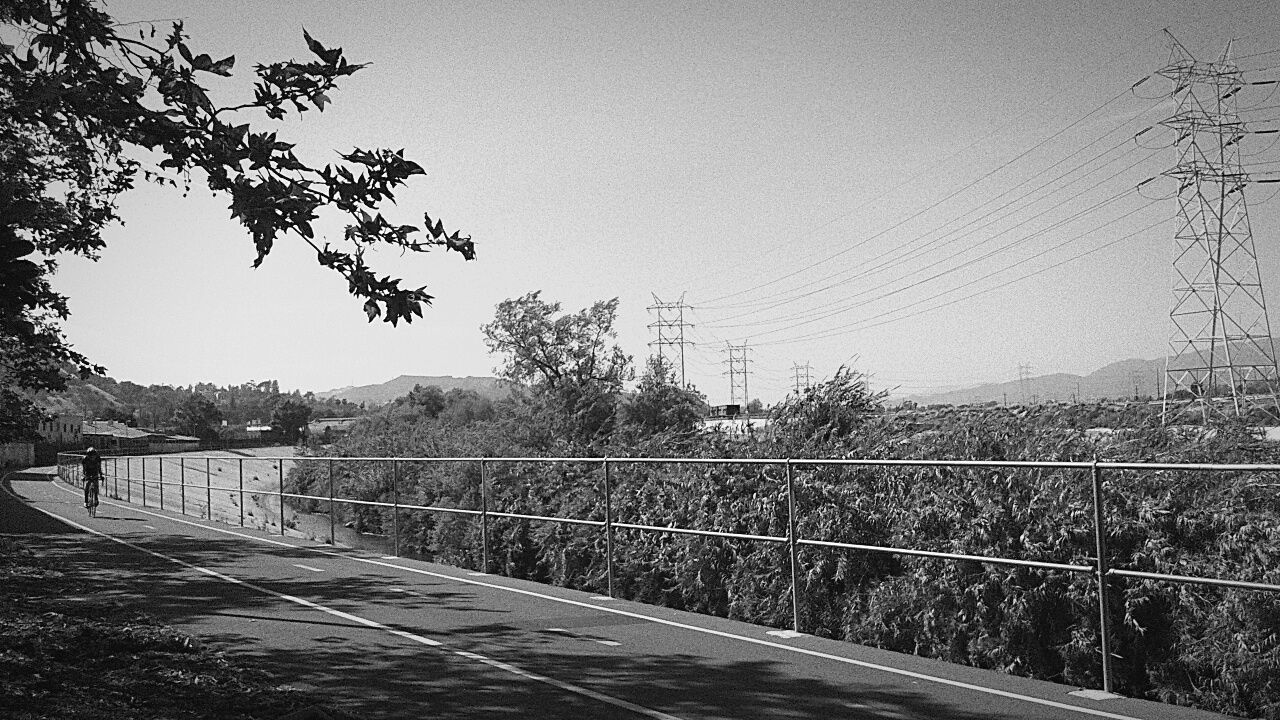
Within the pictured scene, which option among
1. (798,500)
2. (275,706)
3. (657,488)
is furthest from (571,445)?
(275,706)

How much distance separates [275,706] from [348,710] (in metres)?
0.58

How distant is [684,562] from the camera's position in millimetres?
13414

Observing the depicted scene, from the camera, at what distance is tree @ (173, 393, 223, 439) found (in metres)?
179

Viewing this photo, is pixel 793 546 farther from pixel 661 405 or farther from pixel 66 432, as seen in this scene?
pixel 66 432

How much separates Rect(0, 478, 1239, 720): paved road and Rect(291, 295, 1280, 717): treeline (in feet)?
2.79

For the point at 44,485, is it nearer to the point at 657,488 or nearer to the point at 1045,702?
the point at 657,488

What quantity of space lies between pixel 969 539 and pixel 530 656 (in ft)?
12.7

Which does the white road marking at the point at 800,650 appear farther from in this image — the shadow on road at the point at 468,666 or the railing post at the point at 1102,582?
the railing post at the point at 1102,582

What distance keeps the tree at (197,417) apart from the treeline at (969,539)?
173 meters

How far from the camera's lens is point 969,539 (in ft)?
31.3

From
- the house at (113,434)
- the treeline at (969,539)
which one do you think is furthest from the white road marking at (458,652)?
the house at (113,434)

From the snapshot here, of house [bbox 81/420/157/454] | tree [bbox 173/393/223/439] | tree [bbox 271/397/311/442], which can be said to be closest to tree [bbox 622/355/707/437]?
house [bbox 81/420/157/454]

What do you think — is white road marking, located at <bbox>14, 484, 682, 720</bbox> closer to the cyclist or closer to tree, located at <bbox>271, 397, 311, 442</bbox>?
the cyclist

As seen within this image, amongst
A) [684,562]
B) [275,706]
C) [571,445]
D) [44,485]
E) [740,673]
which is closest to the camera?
[275,706]
